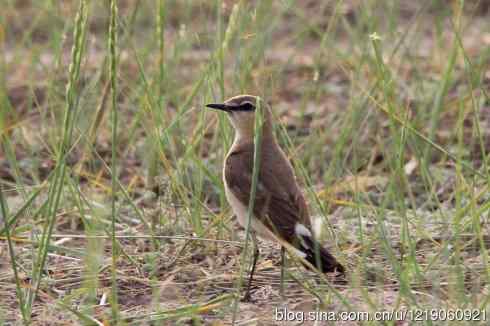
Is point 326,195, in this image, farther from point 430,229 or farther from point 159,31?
point 159,31

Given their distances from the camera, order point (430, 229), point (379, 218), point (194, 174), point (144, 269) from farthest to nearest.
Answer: point (194, 174), point (430, 229), point (144, 269), point (379, 218)

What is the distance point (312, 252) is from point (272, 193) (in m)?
0.46

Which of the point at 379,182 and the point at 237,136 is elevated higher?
the point at 237,136

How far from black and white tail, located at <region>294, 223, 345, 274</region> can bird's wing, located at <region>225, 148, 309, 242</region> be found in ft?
0.14

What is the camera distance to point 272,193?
448 cm

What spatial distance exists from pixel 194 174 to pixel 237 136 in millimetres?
376

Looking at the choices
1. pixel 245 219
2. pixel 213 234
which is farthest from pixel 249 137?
pixel 245 219

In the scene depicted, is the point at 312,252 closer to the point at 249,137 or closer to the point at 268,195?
the point at 268,195

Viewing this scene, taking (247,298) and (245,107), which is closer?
(247,298)

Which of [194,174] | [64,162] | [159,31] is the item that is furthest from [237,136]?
[64,162]

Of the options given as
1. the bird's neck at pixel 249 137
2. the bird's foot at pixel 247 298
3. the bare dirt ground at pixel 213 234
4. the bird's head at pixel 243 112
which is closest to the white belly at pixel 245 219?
the bare dirt ground at pixel 213 234

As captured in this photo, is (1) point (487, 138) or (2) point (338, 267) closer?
(2) point (338, 267)

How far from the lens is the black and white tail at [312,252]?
404 cm

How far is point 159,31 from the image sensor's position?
14.7 ft
